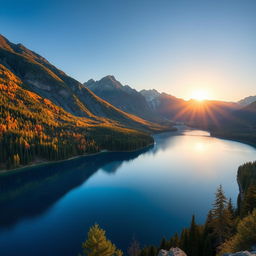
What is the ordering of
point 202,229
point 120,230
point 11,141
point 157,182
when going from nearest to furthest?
point 202,229, point 120,230, point 157,182, point 11,141

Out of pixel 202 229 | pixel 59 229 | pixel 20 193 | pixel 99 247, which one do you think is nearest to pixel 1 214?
pixel 20 193

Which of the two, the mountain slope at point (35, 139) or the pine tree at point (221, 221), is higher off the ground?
the mountain slope at point (35, 139)

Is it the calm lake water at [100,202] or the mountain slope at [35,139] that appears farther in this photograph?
the mountain slope at [35,139]

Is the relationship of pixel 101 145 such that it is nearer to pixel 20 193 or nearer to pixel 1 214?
pixel 20 193

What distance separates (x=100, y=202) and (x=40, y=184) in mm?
39906

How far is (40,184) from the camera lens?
89.5 m

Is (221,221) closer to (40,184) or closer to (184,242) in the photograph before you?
(184,242)

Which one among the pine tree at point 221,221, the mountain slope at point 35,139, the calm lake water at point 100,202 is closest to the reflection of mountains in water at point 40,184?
the calm lake water at point 100,202

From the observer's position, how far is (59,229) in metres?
51.1

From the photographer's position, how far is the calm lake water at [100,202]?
47.3m

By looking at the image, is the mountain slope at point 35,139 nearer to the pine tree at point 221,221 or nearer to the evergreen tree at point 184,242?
the evergreen tree at point 184,242

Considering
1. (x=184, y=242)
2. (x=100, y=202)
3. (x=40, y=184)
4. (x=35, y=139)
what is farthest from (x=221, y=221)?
(x=35, y=139)

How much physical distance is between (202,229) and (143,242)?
16.2 m

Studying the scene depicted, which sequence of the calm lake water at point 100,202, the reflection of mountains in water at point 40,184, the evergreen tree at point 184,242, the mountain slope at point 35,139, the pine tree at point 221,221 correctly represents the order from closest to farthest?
the pine tree at point 221,221 < the evergreen tree at point 184,242 < the calm lake water at point 100,202 < the reflection of mountains in water at point 40,184 < the mountain slope at point 35,139
